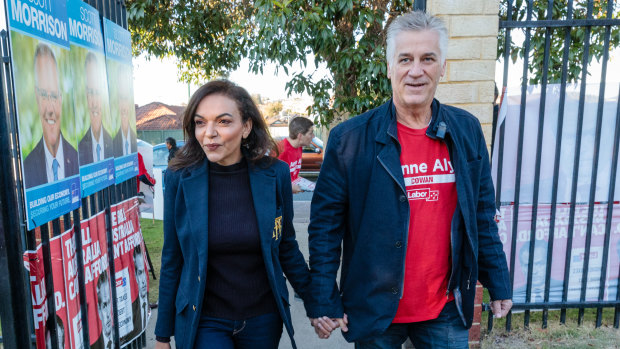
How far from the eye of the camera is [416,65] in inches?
73.4

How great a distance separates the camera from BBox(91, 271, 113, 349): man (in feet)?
8.45

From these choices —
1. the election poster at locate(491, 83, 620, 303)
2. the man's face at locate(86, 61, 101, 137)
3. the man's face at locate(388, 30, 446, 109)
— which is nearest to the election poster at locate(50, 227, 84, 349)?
the man's face at locate(86, 61, 101, 137)

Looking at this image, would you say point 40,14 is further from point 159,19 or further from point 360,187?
point 159,19

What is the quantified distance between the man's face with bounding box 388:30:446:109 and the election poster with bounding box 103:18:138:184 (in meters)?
1.83

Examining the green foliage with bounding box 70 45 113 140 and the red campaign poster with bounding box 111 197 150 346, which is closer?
the green foliage with bounding box 70 45 113 140

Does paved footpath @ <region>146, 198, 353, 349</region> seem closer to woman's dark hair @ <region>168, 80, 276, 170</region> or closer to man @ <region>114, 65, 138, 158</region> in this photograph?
man @ <region>114, 65, 138, 158</region>

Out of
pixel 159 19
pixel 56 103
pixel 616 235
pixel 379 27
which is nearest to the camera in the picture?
pixel 56 103

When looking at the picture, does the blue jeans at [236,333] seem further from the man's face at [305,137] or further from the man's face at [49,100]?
the man's face at [305,137]

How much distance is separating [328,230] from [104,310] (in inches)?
61.8

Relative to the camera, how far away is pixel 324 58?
566 cm

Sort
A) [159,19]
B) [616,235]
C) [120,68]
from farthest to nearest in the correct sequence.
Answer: [159,19] < [616,235] < [120,68]

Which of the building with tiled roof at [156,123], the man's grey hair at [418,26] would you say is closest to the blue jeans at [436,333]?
the man's grey hair at [418,26]

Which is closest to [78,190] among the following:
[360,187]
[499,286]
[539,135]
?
[360,187]

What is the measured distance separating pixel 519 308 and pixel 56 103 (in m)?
3.39
